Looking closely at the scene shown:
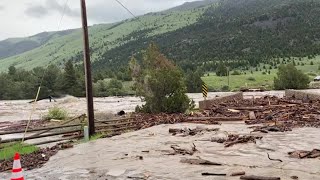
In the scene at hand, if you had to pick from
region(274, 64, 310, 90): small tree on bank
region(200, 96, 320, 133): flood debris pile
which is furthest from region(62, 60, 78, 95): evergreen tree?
region(200, 96, 320, 133): flood debris pile

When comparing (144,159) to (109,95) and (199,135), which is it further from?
(109,95)

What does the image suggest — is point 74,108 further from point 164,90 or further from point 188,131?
point 188,131

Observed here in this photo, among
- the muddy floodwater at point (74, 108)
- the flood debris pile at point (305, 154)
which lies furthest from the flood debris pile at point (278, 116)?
the muddy floodwater at point (74, 108)

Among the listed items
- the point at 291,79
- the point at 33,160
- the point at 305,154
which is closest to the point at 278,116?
the point at 305,154

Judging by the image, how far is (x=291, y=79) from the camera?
217 feet

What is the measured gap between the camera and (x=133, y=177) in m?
10.3

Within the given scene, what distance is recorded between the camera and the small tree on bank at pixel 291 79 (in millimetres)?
64938

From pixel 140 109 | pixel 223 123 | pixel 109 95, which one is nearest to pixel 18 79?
pixel 109 95


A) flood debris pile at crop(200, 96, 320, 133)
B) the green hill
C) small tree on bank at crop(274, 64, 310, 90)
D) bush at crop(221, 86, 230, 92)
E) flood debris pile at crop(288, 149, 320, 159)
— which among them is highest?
the green hill

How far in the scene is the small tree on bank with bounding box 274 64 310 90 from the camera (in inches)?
2557

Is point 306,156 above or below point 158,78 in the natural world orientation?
below

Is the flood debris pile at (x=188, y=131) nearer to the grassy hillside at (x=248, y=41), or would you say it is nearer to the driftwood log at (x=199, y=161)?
the driftwood log at (x=199, y=161)

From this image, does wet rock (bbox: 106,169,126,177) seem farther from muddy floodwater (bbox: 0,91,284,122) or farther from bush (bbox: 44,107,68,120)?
muddy floodwater (bbox: 0,91,284,122)

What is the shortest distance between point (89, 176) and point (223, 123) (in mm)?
10454
